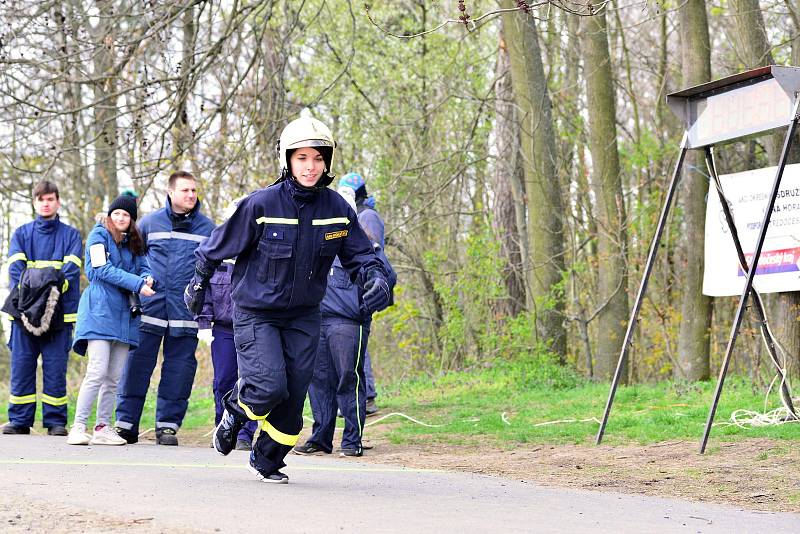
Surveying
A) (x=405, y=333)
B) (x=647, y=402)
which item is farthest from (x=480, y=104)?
(x=647, y=402)

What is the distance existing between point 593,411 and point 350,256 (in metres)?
5.57

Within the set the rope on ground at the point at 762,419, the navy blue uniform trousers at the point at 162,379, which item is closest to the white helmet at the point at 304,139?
the navy blue uniform trousers at the point at 162,379

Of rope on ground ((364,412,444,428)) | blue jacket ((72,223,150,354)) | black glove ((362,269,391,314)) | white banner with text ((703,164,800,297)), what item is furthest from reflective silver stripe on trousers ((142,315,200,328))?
white banner with text ((703,164,800,297))

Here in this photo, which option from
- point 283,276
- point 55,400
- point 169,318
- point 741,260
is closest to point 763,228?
point 741,260

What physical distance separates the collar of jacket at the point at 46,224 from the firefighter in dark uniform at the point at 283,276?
15.2 feet

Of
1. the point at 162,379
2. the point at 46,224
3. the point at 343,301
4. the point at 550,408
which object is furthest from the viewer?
the point at 550,408

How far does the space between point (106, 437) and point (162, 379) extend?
0.78 metres

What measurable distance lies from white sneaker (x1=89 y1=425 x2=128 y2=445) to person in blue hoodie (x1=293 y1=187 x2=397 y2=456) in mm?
1559

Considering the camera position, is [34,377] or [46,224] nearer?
[46,224]

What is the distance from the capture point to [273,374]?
669 cm

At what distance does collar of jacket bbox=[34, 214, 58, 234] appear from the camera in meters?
11.1

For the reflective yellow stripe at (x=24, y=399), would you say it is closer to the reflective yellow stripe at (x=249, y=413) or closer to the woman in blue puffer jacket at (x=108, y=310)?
the woman in blue puffer jacket at (x=108, y=310)

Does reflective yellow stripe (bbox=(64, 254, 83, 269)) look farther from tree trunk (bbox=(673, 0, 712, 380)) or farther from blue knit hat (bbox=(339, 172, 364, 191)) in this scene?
tree trunk (bbox=(673, 0, 712, 380))

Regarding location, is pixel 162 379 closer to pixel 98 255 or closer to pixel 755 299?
pixel 98 255
